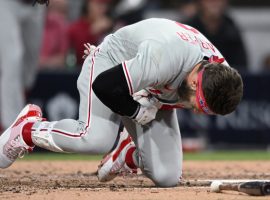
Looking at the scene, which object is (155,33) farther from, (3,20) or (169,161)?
(3,20)

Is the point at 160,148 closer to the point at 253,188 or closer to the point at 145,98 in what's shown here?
the point at 145,98

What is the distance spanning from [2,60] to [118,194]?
4365 millimetres

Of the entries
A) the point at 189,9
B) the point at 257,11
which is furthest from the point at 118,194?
the point at 257,11

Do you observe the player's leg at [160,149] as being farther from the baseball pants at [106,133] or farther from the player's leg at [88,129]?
the player's leg at [88,129]

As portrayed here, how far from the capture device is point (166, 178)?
6.07 m

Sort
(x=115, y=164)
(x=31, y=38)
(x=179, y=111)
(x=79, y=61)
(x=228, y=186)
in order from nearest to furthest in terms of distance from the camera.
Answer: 1. (x=228, y=186)
2. (x=115, y=164)
3. (x=31, y=38)
4. (x=179, y=111)
5. (x=79, y=61)

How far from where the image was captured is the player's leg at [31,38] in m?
9.62

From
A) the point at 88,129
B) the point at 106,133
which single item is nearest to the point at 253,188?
the point at 106,133

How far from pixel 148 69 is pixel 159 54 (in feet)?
0.52

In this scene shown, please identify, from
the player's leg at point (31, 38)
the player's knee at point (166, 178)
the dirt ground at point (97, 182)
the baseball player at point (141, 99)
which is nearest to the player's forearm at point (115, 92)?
the baseball player at point (141, 99)

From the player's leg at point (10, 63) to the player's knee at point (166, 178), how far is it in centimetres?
377

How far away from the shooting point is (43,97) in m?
10.3

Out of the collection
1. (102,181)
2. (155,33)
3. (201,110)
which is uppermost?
(155,33)

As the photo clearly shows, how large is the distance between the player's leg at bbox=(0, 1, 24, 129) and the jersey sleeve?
4.25m
